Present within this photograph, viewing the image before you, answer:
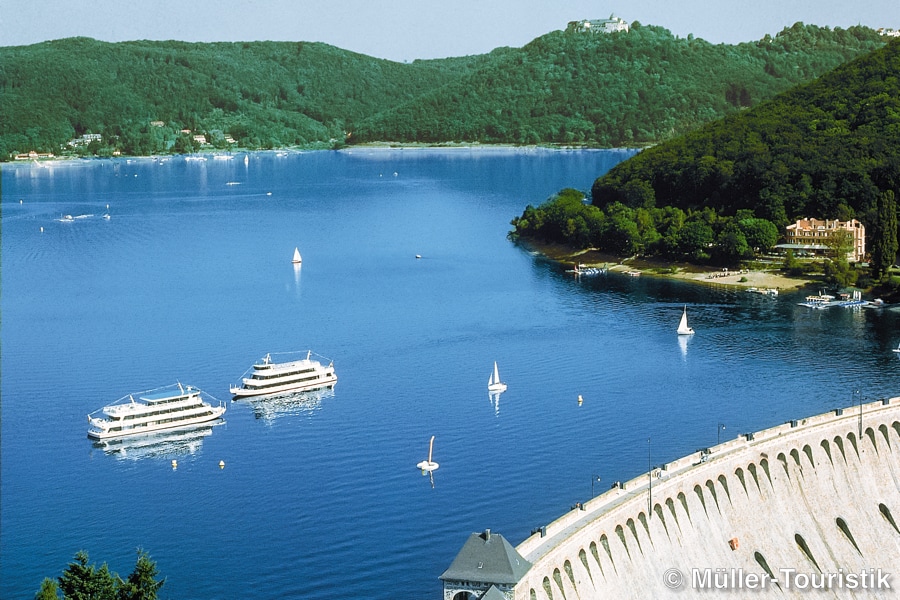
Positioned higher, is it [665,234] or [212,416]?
[665,234]

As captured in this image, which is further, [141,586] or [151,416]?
[151,416]

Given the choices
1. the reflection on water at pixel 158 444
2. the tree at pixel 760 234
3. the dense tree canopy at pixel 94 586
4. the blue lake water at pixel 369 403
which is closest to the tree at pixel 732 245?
the tree at pixel 760 234

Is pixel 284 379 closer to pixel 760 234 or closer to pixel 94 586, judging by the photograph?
pixel 94 586

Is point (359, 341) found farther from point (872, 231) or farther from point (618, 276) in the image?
point (872, 231)

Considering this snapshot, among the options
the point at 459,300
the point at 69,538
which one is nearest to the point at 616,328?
the point at 459,300

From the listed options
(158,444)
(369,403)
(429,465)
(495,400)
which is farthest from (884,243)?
(158,444)

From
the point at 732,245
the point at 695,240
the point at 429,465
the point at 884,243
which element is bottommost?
the point at 429,465
